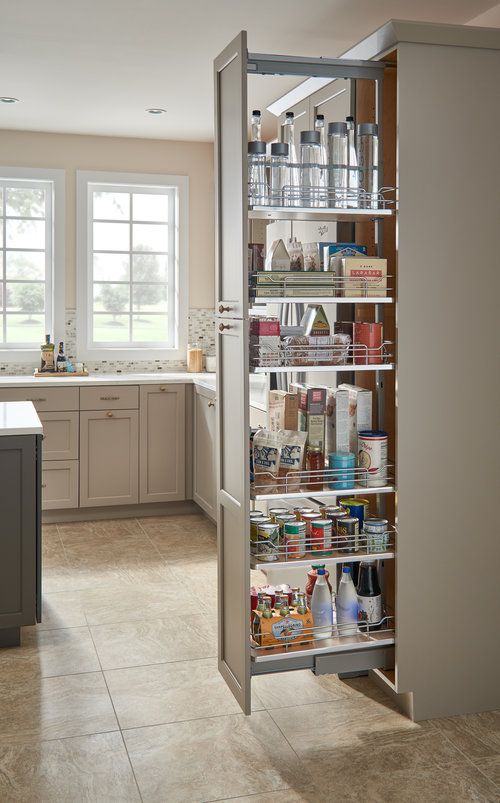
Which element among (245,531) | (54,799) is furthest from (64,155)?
(54,799)

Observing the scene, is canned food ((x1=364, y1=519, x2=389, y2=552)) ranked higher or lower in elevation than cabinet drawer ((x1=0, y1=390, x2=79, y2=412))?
lower

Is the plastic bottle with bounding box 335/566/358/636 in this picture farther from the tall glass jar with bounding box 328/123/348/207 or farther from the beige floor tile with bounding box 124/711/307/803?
the tall glass jar with bounding box 328/123/348/207

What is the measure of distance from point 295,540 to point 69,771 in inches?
37.1

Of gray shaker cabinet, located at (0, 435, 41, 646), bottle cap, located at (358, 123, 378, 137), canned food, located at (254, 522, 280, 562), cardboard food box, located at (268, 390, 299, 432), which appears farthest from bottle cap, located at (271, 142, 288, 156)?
gray shaker cabinet, located at (0, 435, 41, 646)

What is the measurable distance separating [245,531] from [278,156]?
1151 millimetres

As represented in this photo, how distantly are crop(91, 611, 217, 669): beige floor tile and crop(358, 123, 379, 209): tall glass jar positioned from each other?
1.85m

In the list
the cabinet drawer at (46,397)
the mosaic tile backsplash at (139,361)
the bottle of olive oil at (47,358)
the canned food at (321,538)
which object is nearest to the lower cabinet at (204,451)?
the mosaic tile backsplash at (139,361)

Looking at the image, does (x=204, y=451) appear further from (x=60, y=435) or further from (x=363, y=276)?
(x=363, y=276)

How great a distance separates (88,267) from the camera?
5.92 m

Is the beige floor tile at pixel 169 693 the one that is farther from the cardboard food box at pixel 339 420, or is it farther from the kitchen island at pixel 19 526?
the cardboard food box at pixel 339 420

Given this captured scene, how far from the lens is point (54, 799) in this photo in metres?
2.28

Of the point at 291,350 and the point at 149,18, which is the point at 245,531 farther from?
the point at 149,18

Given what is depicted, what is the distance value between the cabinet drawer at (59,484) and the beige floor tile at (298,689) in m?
2.55

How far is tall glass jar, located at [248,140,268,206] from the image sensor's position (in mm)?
2543
